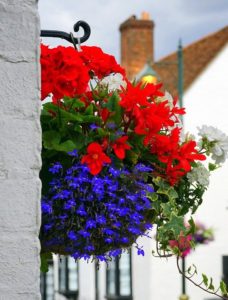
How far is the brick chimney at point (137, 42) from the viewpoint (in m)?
19.4

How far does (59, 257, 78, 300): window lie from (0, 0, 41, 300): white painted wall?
52.2 feet

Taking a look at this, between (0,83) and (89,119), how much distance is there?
62cm

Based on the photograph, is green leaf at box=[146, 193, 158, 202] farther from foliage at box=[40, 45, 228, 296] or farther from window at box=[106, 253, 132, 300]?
window at box=[106, 253, 132, 300]

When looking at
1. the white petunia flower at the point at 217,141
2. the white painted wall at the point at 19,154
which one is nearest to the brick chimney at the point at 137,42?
the white petunia flower at the point at 217,141

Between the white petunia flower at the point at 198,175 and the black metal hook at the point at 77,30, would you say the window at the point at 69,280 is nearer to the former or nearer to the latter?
the white petunia flower at the point at 198,175

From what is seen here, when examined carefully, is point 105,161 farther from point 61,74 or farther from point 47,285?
point 47,285

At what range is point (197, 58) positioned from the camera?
18438mm

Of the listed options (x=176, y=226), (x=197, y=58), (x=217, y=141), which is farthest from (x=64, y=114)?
(x=197, y=58)

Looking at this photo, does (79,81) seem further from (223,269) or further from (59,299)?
(59,299)

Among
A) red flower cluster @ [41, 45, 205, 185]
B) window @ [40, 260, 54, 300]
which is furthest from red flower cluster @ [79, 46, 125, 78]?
window @ [40, 260, 54, 300]

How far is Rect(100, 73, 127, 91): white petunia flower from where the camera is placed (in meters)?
3.31

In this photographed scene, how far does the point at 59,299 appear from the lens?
18.9 metres

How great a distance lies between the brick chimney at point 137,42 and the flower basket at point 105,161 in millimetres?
15916

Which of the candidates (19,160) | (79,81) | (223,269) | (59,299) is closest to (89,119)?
(79,81)
